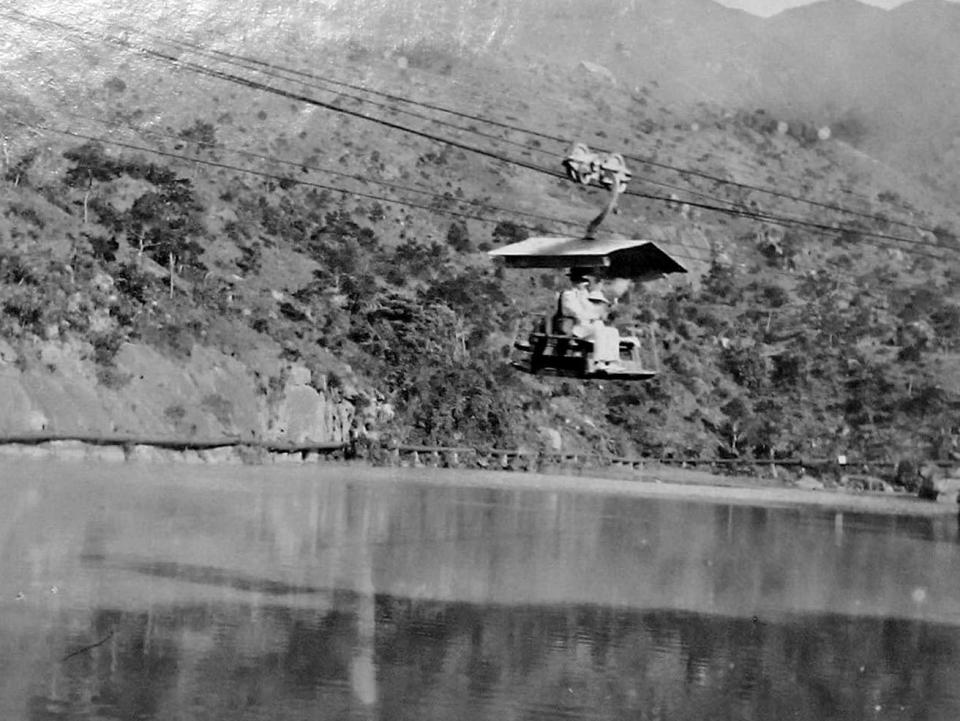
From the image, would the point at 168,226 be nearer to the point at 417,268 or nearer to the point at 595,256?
the point at 417,268

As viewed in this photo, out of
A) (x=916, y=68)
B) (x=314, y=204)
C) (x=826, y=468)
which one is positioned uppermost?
(x=916, y=68)

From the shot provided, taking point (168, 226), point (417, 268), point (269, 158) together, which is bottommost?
point (417, 268)

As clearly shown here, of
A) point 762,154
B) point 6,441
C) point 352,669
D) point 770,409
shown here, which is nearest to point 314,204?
point 770,409

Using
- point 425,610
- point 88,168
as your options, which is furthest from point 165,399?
point 425,610

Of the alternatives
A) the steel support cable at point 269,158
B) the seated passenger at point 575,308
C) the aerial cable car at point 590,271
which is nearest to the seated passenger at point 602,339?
the aerial cable car at point 590,271

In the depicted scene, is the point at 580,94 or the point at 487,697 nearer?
the point at 487,697

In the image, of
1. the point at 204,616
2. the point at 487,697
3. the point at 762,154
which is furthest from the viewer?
the point at 762,154

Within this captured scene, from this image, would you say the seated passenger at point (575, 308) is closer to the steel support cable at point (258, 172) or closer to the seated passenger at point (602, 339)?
the seated passenger at point (602, 339)

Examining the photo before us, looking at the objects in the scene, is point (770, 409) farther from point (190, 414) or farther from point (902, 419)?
point (190, 414)
